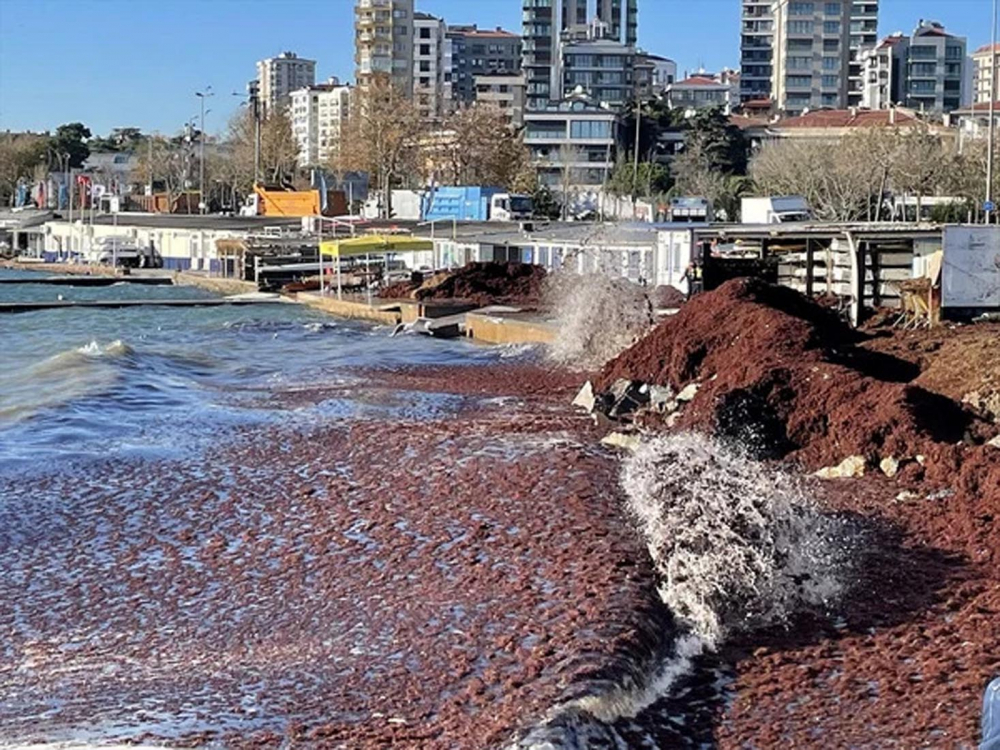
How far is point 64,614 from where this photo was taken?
10477mm

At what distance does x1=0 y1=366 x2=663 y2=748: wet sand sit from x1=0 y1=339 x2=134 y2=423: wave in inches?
257

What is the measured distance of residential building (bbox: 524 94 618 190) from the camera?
370 feet

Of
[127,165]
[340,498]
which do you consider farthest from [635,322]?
[127,165]

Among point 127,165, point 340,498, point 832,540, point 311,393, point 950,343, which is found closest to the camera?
point 832,540

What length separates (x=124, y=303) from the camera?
52.7m

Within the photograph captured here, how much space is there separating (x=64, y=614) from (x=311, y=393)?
14.0m

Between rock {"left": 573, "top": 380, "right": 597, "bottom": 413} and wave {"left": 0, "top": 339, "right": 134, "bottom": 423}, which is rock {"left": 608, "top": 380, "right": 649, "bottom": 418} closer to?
rock {"left": 573, "top": 380, "right": 597, "bottom": 413}

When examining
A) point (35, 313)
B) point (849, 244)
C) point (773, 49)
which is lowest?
point (35, 313)

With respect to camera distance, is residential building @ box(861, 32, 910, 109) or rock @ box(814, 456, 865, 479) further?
residential building @ box(861, 32, 910, 109)

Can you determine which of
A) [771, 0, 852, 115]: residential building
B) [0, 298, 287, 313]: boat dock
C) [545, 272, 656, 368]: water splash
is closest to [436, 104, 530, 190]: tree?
[0, 298, 287, 313]: boat dock

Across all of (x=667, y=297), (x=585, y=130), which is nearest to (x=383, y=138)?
(x=585, y=130)

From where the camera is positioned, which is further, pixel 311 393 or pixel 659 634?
pixel 311 393

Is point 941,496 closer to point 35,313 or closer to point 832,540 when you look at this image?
point 832,540

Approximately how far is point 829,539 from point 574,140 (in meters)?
104
